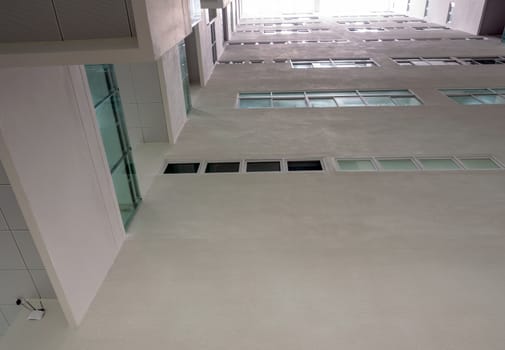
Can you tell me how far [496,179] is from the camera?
720 cm

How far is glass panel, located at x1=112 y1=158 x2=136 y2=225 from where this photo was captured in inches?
243

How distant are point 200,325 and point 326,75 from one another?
1187cm

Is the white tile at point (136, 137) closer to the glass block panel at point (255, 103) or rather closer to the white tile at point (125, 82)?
the white tile at point (125, 82)

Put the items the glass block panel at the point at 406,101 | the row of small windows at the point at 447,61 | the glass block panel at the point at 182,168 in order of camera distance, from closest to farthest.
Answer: the glass block panel at the point at 182,168
the glass block panel at the point at 406,101
the row of small windows at the point at 447,61

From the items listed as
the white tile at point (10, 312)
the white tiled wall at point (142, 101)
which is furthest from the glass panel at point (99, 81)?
the white tile at point (10, 312)

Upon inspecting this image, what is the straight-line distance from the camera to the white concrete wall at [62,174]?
3.58 m

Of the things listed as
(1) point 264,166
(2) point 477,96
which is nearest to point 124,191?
(1) point 264,166

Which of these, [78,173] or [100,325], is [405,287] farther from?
[78,173]

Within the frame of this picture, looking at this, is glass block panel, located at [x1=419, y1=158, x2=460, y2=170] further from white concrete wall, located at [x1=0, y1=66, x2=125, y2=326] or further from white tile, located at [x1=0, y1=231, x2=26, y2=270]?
white tile, located at [x1=0, y1=231, x2=26, y2=270]

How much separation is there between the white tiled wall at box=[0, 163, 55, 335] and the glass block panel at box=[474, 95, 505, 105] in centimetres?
1281

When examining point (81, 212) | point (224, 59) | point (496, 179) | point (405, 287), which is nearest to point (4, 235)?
point (81, 212)

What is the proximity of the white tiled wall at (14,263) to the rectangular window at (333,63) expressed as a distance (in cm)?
1334

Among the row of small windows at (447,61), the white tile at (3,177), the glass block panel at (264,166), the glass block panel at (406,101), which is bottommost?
the glass block panel at (264,166)

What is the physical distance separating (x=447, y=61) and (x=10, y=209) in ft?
57.5
